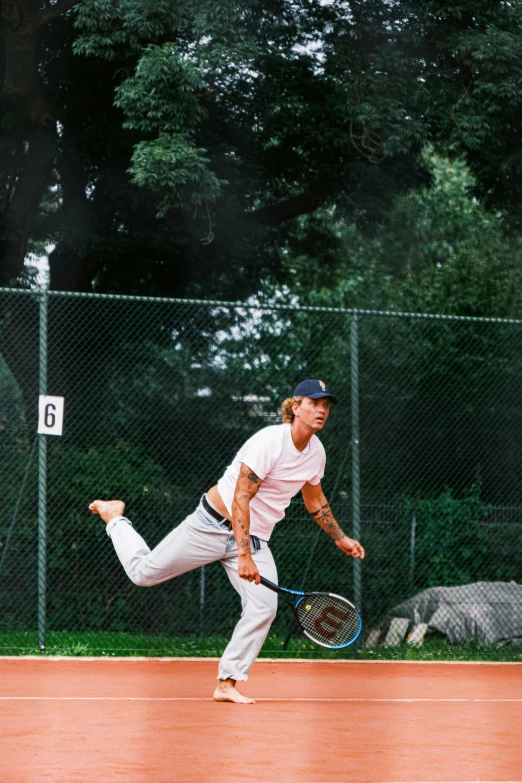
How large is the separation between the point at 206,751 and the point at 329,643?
192 cm

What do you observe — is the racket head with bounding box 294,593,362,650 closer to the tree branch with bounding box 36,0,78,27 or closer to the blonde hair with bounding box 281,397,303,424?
the blonde hair with bounding box 281,397,303,424

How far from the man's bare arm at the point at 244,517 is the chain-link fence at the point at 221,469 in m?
3.33

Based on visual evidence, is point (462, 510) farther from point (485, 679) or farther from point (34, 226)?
point (34, 226)

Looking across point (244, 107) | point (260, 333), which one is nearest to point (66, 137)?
point (244, 107)

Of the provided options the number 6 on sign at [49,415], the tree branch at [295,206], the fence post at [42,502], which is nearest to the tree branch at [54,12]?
the tree branch at [295,206]

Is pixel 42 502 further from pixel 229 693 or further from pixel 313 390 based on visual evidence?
pixel 313 390

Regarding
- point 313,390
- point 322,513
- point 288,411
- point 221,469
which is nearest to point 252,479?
point 288,411

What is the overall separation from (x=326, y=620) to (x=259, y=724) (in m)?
1.13

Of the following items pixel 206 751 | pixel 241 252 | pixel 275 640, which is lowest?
pixel 275 640

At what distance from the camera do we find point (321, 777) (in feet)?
15.3

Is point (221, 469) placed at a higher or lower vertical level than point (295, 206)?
lower

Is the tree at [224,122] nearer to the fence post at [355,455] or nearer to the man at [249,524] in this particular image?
the fence post at [355,455]

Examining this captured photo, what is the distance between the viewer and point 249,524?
6523 mm

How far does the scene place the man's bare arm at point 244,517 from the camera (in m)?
6.36
